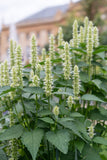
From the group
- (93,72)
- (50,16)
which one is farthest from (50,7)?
(93,72)

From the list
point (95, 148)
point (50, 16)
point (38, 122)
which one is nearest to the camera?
point (38, 122)

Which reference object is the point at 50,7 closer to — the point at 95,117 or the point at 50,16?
the point at 50,16

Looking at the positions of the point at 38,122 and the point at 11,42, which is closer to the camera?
the point at 38,122

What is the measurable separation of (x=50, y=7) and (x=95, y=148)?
139 feet

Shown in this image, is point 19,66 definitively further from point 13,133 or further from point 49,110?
point 13,133

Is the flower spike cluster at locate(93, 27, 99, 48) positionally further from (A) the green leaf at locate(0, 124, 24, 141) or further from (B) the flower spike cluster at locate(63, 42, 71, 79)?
(A) the green leaf at locate(0, 124, 24, 141)

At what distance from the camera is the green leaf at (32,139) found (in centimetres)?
169

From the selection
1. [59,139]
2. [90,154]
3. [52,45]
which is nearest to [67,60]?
[52,45]

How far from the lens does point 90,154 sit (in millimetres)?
1989

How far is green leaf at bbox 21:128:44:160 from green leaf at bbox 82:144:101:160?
1.53 feet

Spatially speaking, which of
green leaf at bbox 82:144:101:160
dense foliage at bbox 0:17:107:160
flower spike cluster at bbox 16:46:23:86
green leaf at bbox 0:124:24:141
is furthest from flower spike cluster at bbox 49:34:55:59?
green leaf at bbox 82:144:101:160

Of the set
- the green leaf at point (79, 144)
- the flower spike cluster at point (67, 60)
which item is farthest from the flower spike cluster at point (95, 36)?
the green leaf at point (79, 144)

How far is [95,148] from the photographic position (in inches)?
83.7

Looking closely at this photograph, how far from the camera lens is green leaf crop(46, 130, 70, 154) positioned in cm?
166
